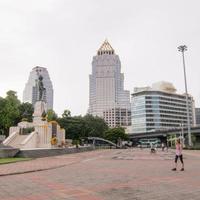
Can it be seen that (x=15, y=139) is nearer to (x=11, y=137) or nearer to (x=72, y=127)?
(x=11, y=137)

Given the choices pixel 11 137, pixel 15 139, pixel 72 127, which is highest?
pixel 72 127

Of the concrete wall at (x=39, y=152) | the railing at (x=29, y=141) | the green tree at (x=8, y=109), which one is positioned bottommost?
the concrete wall at (x=39, y=152)

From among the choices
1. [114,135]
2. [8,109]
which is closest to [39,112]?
[8,109]

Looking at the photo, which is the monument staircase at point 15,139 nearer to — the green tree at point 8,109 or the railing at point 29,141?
the railing at point 29,141

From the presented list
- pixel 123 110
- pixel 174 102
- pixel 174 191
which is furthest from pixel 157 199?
pixel 123 110

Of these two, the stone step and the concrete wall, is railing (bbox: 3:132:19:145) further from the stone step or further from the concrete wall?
the concrete wall

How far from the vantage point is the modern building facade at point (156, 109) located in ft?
454

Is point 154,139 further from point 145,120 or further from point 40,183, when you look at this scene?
point 40,183

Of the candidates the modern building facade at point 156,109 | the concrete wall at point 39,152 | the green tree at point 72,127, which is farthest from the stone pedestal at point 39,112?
the modern building facade at point 156,109

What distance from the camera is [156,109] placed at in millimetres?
138250

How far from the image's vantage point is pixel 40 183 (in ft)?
31.7

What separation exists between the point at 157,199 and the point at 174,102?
5705 inches

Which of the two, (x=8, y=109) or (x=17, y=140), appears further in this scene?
(x=8, y=109)

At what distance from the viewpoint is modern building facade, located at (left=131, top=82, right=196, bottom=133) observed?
138 meters
